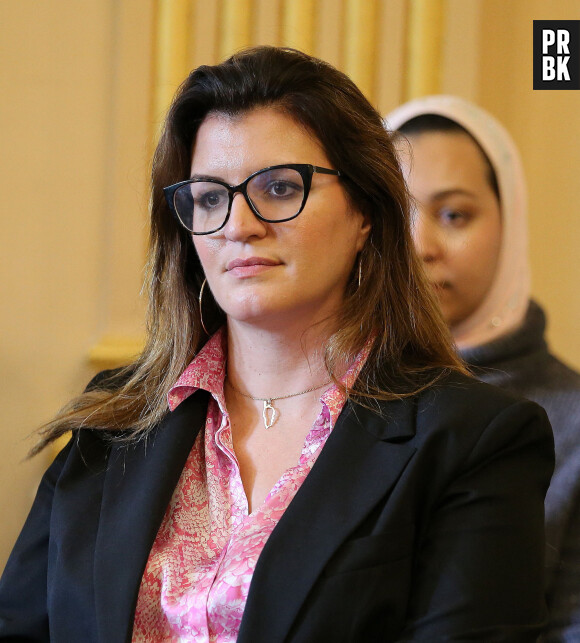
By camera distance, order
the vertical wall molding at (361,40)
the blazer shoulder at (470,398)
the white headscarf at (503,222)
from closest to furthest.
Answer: the blazer shoulder at (470,398), the white headscarf at (503,222), the vertical wall molding at (361,40)

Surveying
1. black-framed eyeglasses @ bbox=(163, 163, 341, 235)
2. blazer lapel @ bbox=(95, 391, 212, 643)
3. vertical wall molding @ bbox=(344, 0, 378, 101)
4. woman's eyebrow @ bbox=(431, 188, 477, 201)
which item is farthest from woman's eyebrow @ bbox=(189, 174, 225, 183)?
vertical wall molding @ bbox=(344, 0, 378, 101)

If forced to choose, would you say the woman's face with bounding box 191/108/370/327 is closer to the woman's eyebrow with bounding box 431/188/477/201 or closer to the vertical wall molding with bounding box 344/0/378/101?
the woman's eyebrow with bounding box 431/188/477/201

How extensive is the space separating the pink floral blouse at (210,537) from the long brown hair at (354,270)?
0.06m

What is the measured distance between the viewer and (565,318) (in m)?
2.23

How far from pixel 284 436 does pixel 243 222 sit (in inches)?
13.0

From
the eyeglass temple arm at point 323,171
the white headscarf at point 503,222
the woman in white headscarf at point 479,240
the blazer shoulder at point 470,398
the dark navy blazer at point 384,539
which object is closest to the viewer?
the dark navy blazer at point 384,539

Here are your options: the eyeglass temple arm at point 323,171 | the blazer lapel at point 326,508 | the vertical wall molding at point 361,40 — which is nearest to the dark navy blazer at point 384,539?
the blazer lapel at point 326,508

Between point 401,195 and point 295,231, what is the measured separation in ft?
0.72

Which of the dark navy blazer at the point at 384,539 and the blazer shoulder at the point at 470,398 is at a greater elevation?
the blazer shoulder at the point at 470,398

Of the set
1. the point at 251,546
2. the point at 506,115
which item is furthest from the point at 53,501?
the point at 506,115

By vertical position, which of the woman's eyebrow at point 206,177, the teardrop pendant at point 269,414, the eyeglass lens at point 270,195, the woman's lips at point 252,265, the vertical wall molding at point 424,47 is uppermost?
the vertical wall molding at point 424,47

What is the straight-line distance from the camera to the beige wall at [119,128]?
1.95m

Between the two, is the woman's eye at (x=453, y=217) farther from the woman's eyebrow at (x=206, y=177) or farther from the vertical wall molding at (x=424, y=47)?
the woman's eyebrow at (x=206, y=177)

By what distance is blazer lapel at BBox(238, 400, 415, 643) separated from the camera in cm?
112
